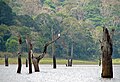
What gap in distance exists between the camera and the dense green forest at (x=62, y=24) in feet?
390

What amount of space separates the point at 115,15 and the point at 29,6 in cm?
3791

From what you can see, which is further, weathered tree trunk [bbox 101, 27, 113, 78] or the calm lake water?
weathered tree trunk [bbox 101, 27, 113, 78]

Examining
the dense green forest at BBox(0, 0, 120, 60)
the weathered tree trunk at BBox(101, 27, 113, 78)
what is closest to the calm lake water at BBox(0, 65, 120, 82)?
the weathered tree trunk at BBox(101, 27, 113, 78)

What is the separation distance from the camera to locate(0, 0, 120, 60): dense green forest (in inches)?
4680

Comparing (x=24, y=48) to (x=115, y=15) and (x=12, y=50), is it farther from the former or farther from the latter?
(x=115, y=15)

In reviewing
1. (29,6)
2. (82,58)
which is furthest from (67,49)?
(29,6)

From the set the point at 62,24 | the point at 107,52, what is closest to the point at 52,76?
the point at 107,52

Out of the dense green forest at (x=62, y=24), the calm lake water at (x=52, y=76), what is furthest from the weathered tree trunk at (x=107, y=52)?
the dense green forest at (x=62, y=24)

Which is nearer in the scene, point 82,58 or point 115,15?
point 82,58

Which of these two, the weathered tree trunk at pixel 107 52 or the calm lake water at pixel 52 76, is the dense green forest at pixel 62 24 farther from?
the weathered tree trunk at pixel 107 52

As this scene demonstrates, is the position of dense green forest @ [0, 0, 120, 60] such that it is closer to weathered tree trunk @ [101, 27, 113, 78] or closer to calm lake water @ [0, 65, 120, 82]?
calm lake water @ [0, 65, 120, 82]

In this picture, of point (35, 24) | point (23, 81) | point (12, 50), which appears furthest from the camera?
point (35, 24)

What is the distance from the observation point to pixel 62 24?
140 metres

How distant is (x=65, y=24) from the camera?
140500mm
